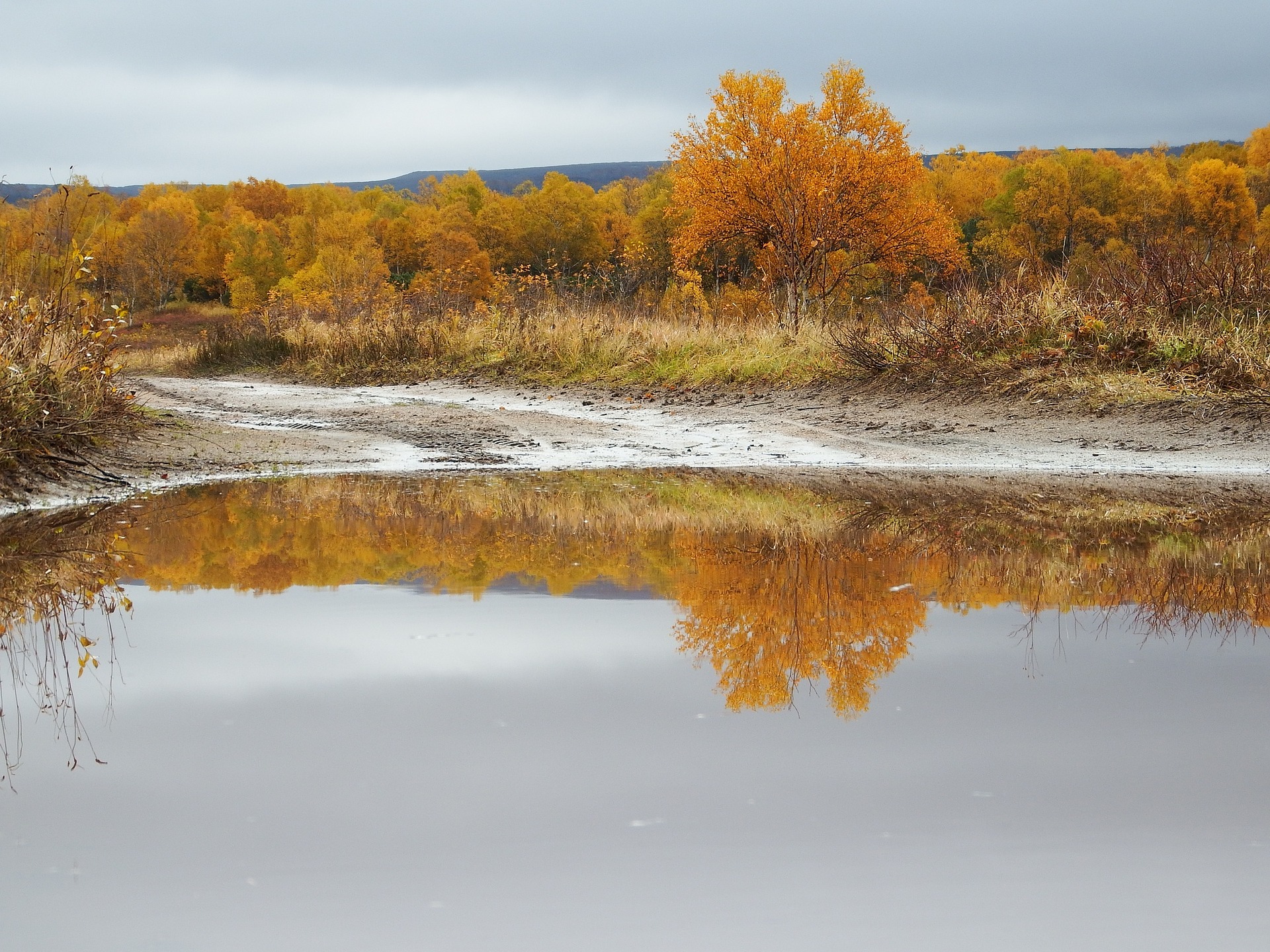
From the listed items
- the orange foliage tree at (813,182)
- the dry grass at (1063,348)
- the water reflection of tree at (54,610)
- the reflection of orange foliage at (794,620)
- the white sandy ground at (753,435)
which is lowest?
the white sandy ground at (753,435)

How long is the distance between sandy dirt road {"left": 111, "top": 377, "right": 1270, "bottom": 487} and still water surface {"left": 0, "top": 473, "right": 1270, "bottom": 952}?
3.96m

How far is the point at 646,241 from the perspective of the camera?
85562mm

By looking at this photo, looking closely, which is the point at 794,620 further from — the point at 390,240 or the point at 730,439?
the point at 390,240

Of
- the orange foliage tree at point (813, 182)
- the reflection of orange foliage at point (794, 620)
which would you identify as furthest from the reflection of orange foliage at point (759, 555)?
the orange foliage tree at point (813, 182)

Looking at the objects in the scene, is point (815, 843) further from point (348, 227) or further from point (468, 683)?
point (348, 227)

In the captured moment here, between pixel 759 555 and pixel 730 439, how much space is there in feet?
19.4

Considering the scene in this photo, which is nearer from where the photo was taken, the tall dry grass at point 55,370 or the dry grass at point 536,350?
the tall dry grass at point 55,370

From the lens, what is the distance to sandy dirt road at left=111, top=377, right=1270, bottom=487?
889 centimetres

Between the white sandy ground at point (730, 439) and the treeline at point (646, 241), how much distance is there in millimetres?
2307

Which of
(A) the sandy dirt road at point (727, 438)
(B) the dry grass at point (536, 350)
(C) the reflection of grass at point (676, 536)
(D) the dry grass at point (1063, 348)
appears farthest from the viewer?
(B) the dry grass at point (536, 350)

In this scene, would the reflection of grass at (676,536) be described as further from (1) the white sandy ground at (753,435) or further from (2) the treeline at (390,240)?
(2) the treeline at (390,240)

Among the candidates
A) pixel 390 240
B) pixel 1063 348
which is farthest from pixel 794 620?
pixel 390 240

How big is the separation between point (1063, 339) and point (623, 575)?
892cm

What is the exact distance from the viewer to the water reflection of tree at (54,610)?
293 centimetres
